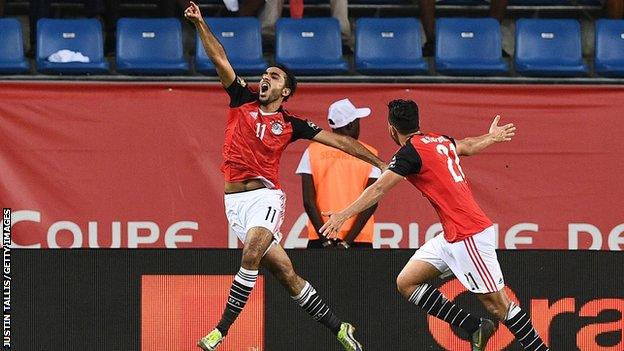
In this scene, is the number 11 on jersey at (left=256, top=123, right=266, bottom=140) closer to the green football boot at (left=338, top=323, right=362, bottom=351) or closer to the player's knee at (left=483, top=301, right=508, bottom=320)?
the green football boot at (left=338, top=323, right=362, bottom=351)

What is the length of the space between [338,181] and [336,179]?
21 mm

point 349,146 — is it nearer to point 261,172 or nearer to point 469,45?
point 261,172

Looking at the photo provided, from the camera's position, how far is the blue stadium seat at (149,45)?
1280cm

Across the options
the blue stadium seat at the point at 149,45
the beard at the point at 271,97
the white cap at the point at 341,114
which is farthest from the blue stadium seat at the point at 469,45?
the beard at the point at 271,97

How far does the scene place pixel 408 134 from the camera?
30.0 ft

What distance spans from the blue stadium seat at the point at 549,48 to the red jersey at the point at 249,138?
4.22 m

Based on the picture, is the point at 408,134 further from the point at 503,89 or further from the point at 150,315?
the point at 503,89

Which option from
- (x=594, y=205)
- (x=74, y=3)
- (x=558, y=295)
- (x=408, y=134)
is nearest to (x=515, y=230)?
(x=594, y=205)

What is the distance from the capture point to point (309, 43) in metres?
13.2

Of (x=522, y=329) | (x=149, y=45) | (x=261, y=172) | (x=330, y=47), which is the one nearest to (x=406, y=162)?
(x=261, y=172)

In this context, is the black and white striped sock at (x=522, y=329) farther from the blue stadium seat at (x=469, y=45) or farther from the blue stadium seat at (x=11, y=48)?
the blue stadium seat at (x=11, y=48)

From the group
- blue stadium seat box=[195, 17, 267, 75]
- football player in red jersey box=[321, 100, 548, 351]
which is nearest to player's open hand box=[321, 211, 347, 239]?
football player in red jersey box=[321, 100, 548, 351]

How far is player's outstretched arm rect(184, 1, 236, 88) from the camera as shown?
30.0 ft

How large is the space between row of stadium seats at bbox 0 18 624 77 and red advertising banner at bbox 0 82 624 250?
0.78m
